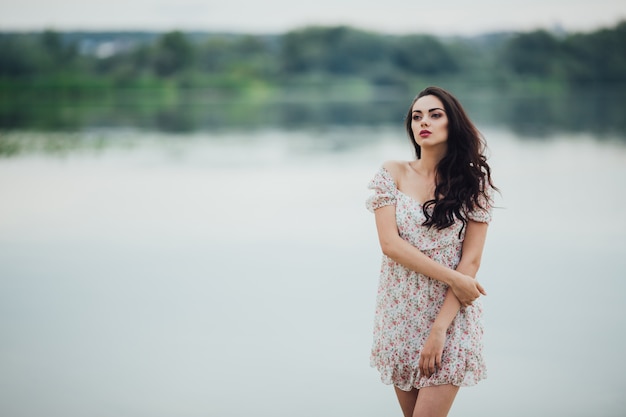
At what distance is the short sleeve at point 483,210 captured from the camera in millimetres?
2455

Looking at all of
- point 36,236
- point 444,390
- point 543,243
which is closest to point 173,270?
point 36,236

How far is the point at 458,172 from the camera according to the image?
249cm

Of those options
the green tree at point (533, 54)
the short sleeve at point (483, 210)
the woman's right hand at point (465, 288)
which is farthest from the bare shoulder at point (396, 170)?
the green tree at point (533, 54)

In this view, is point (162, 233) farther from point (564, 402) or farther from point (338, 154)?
point (338, 154)

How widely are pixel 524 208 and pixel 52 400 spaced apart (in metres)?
6.07

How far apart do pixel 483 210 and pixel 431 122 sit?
0.31 m

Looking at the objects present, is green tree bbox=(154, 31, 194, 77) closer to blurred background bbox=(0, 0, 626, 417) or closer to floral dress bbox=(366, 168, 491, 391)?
blurred background bbox=(0, 0, 626, 417)

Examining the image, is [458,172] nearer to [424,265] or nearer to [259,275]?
[424,265]

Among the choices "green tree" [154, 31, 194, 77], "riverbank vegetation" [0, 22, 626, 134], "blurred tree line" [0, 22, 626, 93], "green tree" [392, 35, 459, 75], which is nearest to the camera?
"riverbank vegetation" [0, 22, 626, 134]

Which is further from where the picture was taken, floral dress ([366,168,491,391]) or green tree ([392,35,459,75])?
green tree ([392,35,459,75])

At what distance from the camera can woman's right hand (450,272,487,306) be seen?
7.77ft

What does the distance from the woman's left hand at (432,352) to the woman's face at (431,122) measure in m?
0.58

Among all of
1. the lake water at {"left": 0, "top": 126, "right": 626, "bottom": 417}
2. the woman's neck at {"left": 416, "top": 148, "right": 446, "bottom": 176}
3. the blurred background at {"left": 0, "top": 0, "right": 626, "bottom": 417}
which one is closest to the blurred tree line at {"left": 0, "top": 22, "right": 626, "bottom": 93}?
the blurred background at {"left": 0, "top": 0, "right": 626, "bottom": 417}

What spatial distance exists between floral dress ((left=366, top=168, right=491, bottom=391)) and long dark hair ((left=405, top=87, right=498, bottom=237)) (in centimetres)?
3
